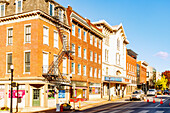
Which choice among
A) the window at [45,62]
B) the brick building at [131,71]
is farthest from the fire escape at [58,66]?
the brick building at [131,71]

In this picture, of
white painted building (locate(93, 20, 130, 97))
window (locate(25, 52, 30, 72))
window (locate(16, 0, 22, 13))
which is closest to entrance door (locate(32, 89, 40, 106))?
window (locate(25, 52, 30, 72))

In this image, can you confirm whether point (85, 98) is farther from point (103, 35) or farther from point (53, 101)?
point (103, 35)

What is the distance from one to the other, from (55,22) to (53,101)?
462 inches

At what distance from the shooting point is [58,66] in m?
36.0

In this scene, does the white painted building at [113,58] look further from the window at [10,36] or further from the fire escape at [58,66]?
the window at [10,36]

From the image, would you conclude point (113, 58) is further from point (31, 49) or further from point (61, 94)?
point (31, 49)

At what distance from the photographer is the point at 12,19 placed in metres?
33.8

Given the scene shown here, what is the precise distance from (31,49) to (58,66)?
584cm

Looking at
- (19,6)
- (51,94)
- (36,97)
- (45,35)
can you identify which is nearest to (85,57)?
(45,35)

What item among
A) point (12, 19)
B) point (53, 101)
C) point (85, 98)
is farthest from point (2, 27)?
point (85, 98)

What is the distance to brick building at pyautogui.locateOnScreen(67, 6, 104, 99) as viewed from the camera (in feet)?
139

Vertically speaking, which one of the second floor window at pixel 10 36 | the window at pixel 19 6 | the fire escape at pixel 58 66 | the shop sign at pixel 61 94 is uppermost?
the window at pixel 19 6

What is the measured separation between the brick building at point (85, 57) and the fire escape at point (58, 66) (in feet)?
9.08

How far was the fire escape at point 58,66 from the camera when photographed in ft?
107
